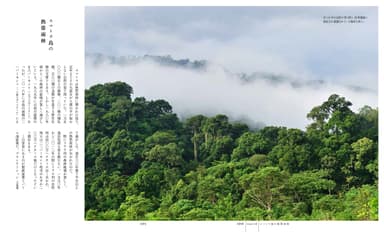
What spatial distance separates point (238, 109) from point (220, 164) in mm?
333

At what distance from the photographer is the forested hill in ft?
13.0

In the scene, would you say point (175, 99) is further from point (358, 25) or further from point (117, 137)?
point (358, 25)

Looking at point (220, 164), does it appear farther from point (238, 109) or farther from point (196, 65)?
point (196, 65)

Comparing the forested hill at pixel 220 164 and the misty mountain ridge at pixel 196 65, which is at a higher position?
the misty mountain ridge at pixel 196 65

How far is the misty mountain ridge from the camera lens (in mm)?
3980

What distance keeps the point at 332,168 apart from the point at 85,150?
1413mm

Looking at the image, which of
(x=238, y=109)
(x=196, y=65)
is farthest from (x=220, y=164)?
(x=196, y=65)

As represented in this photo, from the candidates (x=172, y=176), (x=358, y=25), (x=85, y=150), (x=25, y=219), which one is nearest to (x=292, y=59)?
(x=358, y=25)

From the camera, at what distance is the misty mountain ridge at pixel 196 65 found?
3.98 m

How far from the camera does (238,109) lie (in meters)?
4.00

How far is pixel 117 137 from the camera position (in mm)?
4039

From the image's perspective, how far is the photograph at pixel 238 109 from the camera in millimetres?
3959

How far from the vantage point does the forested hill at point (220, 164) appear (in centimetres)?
395

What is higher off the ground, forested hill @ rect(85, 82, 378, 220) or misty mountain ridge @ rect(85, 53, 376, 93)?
misty mountain ridge @ rect(85, 53, 376, 93)
